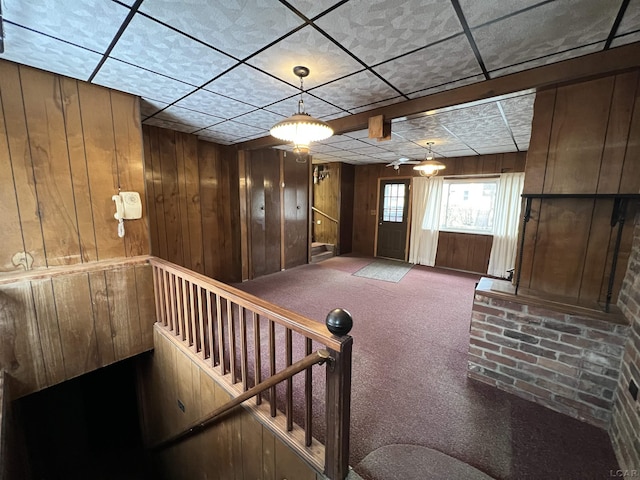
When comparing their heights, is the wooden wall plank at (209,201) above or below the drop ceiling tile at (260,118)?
below

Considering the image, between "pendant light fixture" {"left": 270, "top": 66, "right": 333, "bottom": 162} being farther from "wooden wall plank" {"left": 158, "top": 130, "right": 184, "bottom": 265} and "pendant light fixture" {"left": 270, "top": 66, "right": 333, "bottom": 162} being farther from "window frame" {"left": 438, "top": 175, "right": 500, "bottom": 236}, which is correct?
"window frame" {"left": 438, "top": 175, "right": 500, "bottom": 236}

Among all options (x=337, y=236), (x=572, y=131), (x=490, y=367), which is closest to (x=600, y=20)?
(x=572, y=131)

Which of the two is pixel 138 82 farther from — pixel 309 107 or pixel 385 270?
pixel 385 270

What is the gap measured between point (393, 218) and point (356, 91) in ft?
14.8

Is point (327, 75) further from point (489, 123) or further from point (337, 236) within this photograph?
point (337, 236)

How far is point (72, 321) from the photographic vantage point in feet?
7.03

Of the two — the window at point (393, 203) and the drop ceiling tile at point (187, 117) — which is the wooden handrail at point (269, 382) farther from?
the window at point (393, 203)

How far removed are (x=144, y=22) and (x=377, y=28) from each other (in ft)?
4.18

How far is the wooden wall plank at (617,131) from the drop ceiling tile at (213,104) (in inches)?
111

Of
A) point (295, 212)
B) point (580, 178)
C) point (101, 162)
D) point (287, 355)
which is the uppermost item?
point (101, 162)

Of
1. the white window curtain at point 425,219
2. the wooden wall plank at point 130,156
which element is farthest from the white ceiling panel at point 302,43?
the white window curtain at point 425,219

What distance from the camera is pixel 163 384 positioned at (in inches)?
106

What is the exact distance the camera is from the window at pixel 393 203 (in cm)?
630

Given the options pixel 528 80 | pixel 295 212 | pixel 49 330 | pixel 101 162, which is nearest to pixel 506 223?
pixel 528 80
